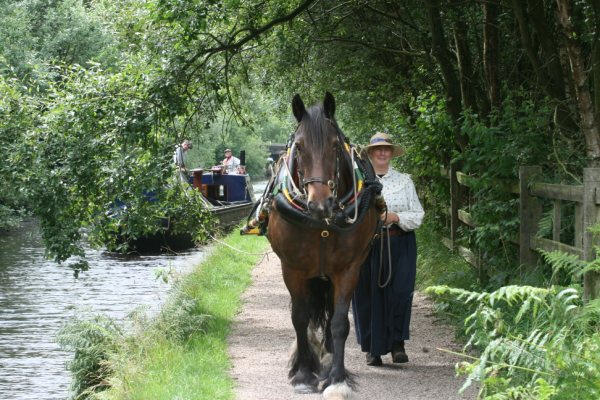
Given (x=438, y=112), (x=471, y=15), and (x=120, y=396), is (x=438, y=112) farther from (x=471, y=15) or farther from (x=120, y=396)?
(x=120, y=396)

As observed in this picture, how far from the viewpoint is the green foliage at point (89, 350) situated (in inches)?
414

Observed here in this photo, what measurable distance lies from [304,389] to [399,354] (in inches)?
52.7

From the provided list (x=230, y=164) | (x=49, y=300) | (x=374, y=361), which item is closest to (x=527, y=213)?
(x=374, y=361)

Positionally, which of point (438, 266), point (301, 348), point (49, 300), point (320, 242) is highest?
point (320, 242)

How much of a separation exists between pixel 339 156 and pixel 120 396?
3.08m

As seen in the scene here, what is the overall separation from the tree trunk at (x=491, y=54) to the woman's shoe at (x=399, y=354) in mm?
4170

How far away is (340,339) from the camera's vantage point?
24.3 ft

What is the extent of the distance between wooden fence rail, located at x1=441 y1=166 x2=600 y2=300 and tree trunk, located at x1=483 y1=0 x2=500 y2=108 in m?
1.11

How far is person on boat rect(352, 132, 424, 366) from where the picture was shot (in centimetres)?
867

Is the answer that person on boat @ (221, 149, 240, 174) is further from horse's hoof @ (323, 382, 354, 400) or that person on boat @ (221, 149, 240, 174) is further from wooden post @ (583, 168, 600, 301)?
wooden post @ (583, 168, 600, 301)

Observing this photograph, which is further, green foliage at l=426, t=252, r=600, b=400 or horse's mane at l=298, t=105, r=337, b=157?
horse's mane at l=298, t=105, r=337, b=157

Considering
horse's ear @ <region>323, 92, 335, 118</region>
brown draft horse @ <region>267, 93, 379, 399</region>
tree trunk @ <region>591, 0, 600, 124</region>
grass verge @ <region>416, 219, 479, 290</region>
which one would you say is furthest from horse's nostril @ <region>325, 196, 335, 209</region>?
grass verge @ <region>416, 219, 479, 290</region>

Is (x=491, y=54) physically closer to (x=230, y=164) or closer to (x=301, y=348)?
(x=301, y=348)

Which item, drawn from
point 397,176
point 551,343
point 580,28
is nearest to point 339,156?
point 397,176
